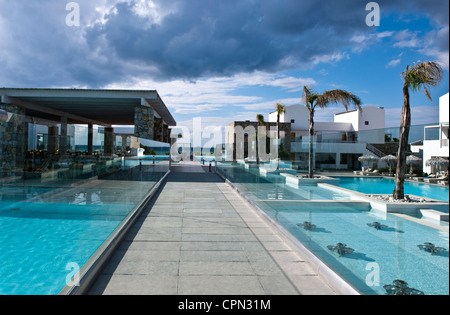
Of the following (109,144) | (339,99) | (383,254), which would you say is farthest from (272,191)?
(339,99)

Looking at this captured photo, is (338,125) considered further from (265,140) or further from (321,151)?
(265,140)

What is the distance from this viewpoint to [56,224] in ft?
21.6

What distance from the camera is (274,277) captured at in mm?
3646

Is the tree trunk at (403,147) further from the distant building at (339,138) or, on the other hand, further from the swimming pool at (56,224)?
the swimming pool at (56,224)

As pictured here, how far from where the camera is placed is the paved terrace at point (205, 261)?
10.9ft

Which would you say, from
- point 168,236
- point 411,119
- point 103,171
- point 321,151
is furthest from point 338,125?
point 168,236

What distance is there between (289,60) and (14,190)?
8.30m

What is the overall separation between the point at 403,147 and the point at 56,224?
10034 mm

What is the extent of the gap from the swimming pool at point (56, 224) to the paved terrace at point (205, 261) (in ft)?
1.88

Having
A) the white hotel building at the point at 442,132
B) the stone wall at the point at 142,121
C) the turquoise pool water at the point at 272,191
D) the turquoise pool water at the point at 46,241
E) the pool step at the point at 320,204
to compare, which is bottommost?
the turquoise pool water at the point at 46,241

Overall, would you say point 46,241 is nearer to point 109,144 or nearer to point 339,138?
point 109,144

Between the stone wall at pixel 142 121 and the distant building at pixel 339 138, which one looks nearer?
the stone wall at pixel 142 121

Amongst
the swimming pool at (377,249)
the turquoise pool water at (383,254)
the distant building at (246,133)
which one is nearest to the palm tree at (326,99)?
the swimming pool at (377,249)

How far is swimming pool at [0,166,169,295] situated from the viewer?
→ 168 inches
